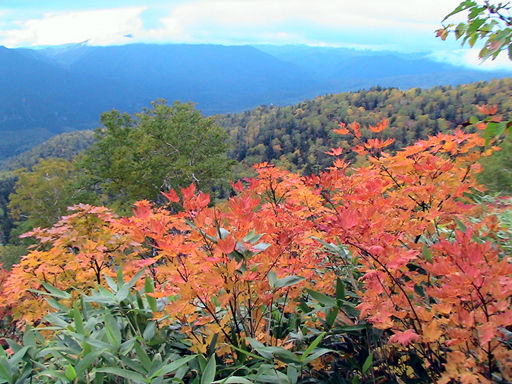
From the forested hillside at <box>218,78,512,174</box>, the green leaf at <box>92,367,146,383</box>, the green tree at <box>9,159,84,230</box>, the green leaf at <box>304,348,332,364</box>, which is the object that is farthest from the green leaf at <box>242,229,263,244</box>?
the forested hillside at <box>218,78,512,174</box>

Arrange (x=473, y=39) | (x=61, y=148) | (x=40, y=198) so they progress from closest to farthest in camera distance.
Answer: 1. (x=473, y=39)
2. (x=40, y=198)
3. (x=61, y=148)

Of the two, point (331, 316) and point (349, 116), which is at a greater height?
point (331, 316)

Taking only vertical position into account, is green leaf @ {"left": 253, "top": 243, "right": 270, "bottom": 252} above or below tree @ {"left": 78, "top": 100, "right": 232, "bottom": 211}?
above

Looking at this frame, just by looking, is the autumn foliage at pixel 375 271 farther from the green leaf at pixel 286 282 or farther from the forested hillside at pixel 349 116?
the forested hillside at pixel 349 116

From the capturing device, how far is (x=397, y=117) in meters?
54.7

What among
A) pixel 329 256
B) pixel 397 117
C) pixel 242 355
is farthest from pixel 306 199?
pixel 397 117

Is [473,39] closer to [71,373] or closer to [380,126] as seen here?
[380,126]

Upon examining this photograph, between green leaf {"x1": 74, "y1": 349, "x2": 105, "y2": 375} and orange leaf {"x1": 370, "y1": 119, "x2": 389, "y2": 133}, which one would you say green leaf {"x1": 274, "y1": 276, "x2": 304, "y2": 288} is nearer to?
green leaf {"x1": 74, "y1": 349, "x2": 105, "y2": 375}

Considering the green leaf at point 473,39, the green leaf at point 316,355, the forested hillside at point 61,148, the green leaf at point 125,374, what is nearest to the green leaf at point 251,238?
the green leaf at point 316,355

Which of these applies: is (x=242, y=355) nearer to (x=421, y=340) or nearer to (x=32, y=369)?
(x=421, y=340)

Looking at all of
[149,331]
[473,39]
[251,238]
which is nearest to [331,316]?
[251,238]

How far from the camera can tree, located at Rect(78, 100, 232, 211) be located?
1354 centimetres

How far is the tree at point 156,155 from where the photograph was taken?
13539 mm

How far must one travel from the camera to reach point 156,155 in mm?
14336
